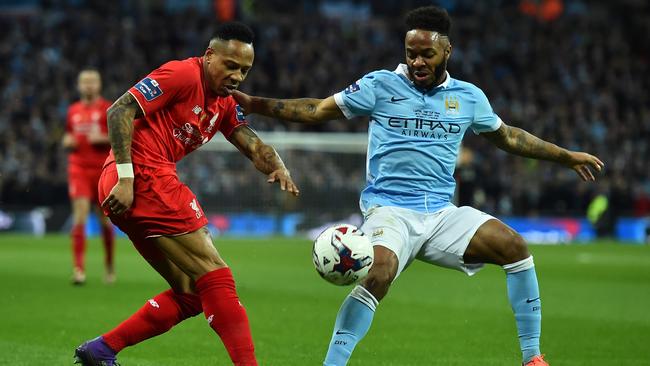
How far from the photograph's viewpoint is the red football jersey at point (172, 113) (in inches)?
233

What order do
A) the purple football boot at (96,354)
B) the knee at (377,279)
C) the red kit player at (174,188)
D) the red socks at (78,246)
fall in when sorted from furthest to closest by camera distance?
1. the red socks at (78,246)
2. the purple football boot at (96,354)
3. the knee at (377,279)
4. the red kit player at (174,188)

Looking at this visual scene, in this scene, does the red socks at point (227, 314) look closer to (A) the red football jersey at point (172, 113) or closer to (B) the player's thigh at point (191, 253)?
(B) the player's thigh at point (191, 253)

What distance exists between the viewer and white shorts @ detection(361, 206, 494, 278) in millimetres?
6328

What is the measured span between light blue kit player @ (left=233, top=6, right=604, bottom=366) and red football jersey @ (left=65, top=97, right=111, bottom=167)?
6.80 m

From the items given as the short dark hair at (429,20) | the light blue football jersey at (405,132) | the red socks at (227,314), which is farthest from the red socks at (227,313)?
the short dark hair at (429,20)

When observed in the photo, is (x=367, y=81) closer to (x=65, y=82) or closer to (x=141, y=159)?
(x=141, y=159)

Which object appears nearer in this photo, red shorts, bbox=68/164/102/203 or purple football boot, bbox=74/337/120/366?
purple football boot, bbox=74/337/120/366

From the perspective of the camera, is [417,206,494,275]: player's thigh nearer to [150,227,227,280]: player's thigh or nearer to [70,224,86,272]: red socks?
[150,227,227,280]: player's thigh

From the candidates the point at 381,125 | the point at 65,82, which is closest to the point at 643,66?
the point at 65,82

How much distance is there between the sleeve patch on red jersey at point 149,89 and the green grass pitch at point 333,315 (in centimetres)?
212

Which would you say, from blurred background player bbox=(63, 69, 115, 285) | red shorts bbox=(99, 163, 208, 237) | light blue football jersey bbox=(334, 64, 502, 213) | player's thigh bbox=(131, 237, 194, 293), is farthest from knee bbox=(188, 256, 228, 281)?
blurred background player bbox=(63, 69, 115, 285)

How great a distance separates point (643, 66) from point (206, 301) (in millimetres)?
28959

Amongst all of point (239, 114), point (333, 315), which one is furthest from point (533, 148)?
point (333, 315)

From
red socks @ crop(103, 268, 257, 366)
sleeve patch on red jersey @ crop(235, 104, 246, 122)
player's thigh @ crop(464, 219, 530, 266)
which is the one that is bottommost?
red socks @ crop(103, 268, 257, 366)
